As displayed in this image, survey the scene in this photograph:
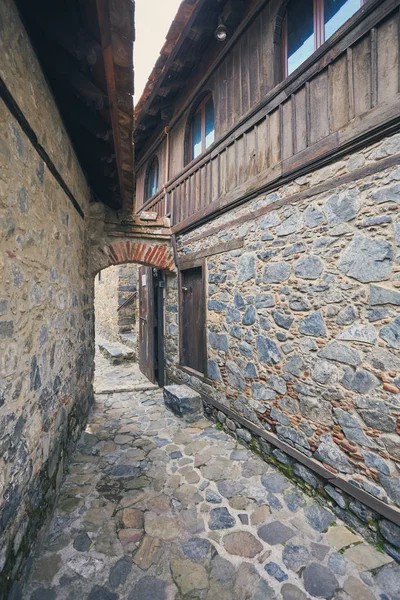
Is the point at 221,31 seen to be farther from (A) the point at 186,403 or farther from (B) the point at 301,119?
(A) the point at 186,403

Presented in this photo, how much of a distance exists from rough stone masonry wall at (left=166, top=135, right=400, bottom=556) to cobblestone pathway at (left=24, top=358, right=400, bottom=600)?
1.40ft

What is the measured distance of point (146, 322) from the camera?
21.9 ft

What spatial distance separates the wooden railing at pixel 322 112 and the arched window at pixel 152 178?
121 inches

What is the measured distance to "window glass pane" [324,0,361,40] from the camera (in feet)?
8.30

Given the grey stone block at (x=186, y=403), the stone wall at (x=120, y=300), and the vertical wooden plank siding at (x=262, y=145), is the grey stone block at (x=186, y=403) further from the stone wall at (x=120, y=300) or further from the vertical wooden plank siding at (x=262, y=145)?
the stone wall at (x=120, y=300)

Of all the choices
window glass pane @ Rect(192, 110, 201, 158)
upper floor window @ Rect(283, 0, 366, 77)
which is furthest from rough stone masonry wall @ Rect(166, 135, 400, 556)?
window glass pane @ Rect(192, 110, 201, 158)

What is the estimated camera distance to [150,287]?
6363 millimetres

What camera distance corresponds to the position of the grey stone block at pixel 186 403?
14.2ft

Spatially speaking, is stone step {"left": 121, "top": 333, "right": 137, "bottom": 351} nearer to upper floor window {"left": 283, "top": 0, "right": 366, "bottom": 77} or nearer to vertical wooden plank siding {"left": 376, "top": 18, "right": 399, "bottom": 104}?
upper floor window {"left": 283, "top": 0, "right": 366, "bottom": 77}

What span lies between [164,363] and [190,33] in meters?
5.45

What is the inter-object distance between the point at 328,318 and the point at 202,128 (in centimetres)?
395

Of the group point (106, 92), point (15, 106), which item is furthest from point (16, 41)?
point (106, 92)

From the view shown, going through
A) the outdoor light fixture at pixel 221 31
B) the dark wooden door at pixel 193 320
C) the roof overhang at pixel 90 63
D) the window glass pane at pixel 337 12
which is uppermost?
the outdoor light fixture at pixel 221 31

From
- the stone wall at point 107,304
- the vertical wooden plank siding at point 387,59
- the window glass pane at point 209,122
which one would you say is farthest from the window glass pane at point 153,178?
the vertical wooden plank siding at point 387,59
